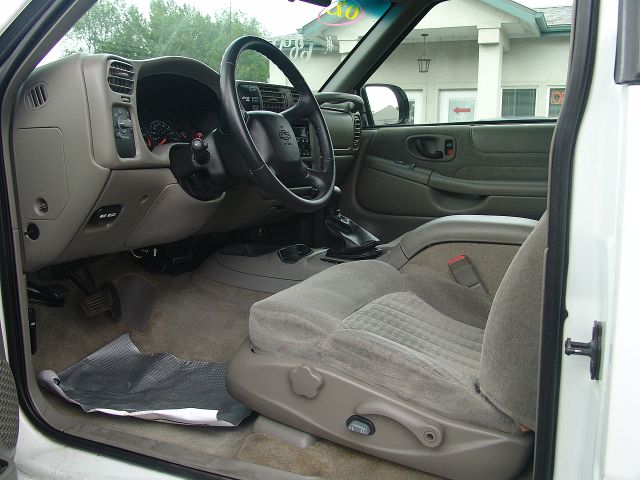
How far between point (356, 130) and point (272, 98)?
0.89m

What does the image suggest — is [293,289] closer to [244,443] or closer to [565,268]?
[244,443]

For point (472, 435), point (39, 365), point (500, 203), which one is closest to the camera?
point (472, 435)

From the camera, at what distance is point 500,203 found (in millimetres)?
2941

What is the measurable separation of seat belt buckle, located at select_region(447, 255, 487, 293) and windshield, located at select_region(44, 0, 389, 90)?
0.91 metres

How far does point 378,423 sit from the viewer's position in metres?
1.26

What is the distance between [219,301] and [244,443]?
1.07 meters

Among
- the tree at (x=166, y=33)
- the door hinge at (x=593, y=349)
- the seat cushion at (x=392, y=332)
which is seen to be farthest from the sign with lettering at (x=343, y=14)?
the door hinge at (x=593, y=349)

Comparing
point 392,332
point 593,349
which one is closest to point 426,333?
point 392,332

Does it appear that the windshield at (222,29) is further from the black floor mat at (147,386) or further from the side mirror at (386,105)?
the black floor mat at (147,386)

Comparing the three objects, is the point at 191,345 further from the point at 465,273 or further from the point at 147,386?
the point at 465,273

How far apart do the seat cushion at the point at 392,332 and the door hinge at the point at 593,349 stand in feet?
1.16

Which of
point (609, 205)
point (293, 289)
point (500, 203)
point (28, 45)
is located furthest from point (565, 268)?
point (500, 203)

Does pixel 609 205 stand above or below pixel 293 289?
above

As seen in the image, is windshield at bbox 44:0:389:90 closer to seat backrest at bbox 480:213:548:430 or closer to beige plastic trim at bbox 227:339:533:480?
beige plastic trim at bbox 227:339:533:480
